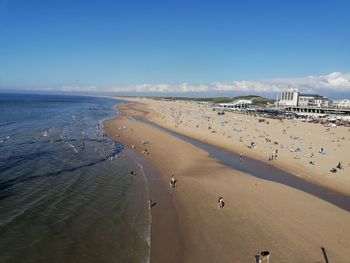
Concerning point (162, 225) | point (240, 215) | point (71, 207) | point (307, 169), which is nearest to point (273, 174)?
point (307, 169)

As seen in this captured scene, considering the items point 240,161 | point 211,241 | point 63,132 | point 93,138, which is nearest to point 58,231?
point 211,241

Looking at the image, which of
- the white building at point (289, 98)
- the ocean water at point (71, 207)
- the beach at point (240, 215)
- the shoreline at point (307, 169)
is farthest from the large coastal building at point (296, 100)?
the ocean water at point (71, 207)

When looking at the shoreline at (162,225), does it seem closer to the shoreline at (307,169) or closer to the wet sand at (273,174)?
the wet sand at (273,174)

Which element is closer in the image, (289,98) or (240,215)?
(240,215)

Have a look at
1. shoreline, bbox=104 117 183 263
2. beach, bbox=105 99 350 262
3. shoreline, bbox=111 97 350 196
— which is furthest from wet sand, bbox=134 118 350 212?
shoreline, bbox=104 117 183 263

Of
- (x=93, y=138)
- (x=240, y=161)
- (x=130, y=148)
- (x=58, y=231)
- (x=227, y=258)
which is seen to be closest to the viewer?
(x=227, y=258)

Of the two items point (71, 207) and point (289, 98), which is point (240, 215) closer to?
point (71, 207)

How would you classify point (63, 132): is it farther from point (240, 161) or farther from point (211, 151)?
point (240, 161)

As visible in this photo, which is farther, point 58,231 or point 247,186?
point 247,186

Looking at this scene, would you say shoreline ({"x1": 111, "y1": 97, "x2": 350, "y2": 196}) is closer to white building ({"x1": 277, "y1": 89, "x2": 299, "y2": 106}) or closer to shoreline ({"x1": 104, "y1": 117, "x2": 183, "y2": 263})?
shoreline ({"x1": 104, "y1": 117, "x2": 183, "y2": 263})
